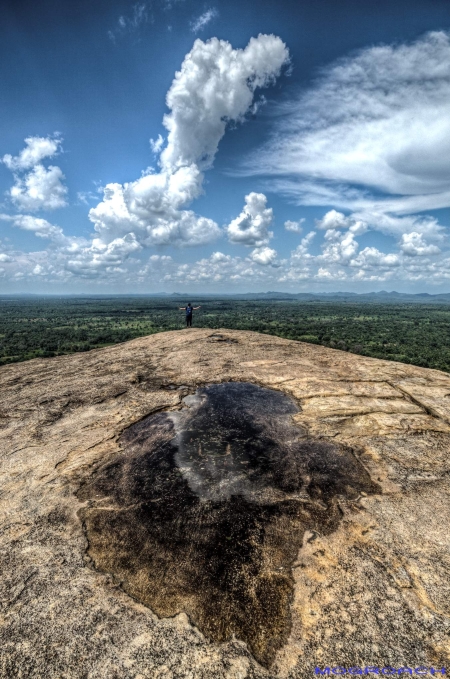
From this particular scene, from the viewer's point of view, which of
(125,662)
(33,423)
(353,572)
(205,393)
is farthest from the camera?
(205,393)

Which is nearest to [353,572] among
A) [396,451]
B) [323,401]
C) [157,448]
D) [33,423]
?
[396,451]

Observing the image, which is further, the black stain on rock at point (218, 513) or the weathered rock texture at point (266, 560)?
the black stain on rock at point (218, 513)

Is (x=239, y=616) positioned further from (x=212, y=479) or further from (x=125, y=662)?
(x=212, y=479)

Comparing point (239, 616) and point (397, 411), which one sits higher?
point (397, 411)

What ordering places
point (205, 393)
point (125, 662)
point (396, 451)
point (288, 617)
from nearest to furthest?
point (125, 662), point (288, 617), point (396, 451), point (205, 393)

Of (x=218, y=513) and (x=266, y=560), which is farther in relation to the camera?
(x=218, y=513)
